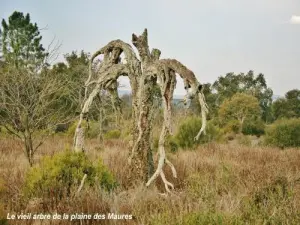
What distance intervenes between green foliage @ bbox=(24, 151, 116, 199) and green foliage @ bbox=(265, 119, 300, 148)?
14.9m

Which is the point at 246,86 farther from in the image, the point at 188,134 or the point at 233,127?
the point at 188,134

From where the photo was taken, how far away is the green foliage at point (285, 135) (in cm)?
1920

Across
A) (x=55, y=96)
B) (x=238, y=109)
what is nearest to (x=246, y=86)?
(x=238, y=109)

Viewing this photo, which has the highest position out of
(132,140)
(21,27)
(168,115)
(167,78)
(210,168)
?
(21,27)

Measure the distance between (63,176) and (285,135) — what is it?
16.0 meters

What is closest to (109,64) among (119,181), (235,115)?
(119,181)

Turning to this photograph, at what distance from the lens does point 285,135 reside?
1939cm

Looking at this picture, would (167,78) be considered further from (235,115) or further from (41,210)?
(235,115)

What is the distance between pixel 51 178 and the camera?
5.45 m

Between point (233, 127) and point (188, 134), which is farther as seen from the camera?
point (233, 127)

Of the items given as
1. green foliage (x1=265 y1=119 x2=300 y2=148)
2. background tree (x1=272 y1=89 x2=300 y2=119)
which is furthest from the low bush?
background tree (x1=272 y1=89 x2=300 y2=119)

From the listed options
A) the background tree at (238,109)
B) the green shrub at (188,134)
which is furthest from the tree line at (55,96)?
the green shrub at (188,134)

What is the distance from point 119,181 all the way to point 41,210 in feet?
6.89

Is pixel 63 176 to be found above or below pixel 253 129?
above
